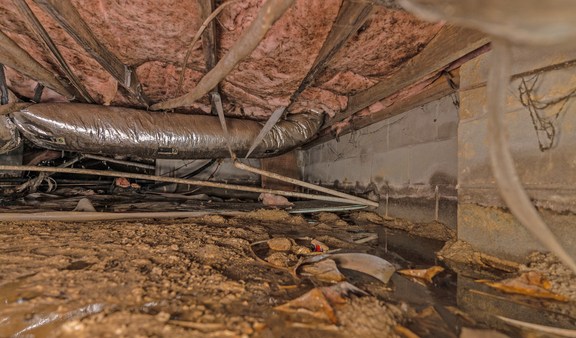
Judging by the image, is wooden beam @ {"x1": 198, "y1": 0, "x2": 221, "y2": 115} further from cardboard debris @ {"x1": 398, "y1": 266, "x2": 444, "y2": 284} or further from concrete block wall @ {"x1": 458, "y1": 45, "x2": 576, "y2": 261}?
cardboard debris @ {"x1": 398, "y1": 266, "x2": 444, "y2": 284}

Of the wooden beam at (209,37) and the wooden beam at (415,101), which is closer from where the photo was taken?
the wooden beam at (209,37)

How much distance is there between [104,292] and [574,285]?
1828 mm

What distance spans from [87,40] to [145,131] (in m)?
1.00

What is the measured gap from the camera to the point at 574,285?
1003 mm

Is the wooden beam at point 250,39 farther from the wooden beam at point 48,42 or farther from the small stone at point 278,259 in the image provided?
the small stone at point 278,259

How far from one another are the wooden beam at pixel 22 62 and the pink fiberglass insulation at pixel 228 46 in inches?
2.2

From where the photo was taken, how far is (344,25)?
1.27 metres

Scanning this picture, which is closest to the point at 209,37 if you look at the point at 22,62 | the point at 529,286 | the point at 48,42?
the point at 48,42

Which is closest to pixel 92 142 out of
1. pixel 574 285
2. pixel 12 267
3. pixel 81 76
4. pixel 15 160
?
pixel 81 76

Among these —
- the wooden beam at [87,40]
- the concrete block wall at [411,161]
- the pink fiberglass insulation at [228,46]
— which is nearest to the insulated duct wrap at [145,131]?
the pink fiberglass insulation at [228,46]

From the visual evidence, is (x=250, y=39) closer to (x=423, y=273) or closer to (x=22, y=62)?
(x=423, y=273)

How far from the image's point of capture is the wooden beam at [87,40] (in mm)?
1144

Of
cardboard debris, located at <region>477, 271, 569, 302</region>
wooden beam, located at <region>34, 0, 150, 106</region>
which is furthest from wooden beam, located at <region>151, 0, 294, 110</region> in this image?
cardboard debris, located at <region>477, 271, 569, 302</region>

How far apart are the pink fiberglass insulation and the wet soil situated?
3.87ft
